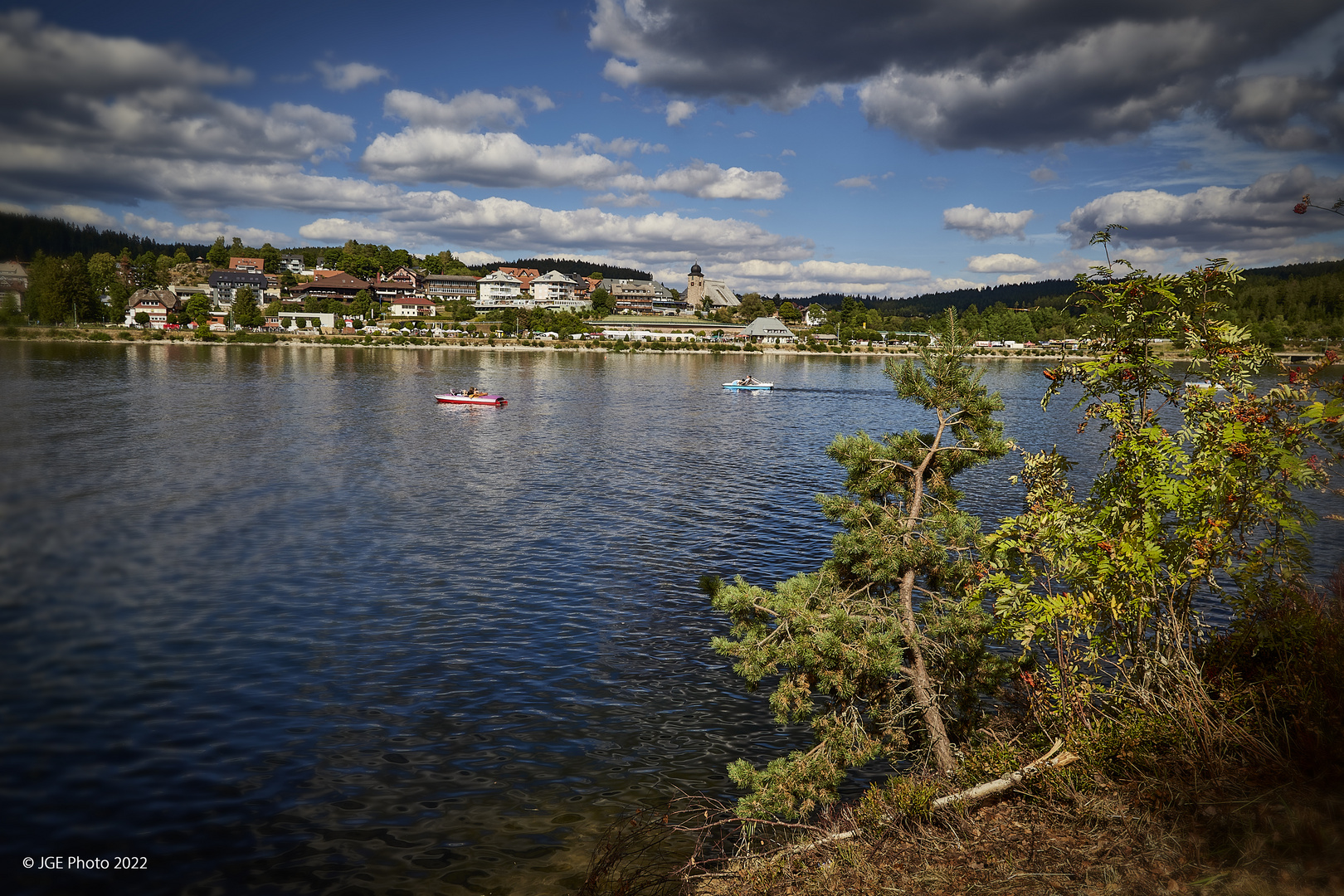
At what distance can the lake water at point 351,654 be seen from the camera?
40.5ft

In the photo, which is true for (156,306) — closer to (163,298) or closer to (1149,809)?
(163,298)

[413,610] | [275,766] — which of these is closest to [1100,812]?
[275,766]

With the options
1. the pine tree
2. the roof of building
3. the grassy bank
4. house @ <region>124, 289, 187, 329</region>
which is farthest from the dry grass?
the roof of building

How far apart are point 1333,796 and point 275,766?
16.1m

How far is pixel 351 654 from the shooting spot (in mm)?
19734

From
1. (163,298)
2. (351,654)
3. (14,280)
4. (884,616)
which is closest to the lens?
(14,280)

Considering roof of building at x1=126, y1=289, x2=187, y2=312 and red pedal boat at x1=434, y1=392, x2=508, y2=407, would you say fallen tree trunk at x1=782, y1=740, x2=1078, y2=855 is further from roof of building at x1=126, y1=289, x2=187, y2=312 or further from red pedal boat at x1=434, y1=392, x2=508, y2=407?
roof of building at x1=126, y1=289, x2=187, y2=312

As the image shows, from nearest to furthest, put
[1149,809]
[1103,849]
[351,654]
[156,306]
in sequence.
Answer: [1103,849] < [1149,809] < [351,654] < [156,306]

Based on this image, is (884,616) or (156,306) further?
(156,306)

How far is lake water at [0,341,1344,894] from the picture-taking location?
1234 centimetres

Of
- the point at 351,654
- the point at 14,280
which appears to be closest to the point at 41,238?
the point at 14,280

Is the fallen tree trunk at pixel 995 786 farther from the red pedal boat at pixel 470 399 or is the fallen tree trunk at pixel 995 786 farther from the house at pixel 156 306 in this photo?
the house at pixel 156 306

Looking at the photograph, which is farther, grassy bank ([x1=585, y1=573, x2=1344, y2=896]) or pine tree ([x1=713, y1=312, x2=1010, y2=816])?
pine tree ([x1=713, y1=312, x2=1010, y2=816])

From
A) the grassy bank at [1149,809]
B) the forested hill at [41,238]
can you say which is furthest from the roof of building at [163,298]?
the grassy bank at [1149,809]
